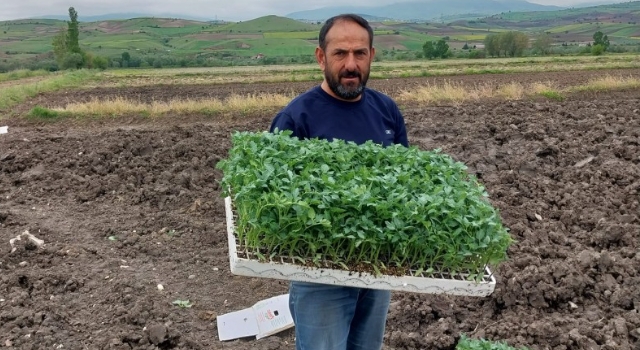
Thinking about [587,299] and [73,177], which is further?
[73,177]

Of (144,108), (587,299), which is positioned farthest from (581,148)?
Result: (144,108)

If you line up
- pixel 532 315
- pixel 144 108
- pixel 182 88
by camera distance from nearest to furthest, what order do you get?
pixel 532 315
pixel 144 108
pixel 182 88

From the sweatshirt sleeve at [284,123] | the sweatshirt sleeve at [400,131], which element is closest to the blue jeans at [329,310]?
the sweatshirt sleeve at [284,123]

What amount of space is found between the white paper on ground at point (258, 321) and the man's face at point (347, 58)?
8.27ft

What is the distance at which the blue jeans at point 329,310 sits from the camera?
2938 millimetres

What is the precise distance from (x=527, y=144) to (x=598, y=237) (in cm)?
391

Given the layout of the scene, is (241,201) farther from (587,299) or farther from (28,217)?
(28,217)

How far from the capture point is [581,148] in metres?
9.63

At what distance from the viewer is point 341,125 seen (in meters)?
3.30

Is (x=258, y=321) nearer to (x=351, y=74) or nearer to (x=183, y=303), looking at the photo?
(x=183, y=303)

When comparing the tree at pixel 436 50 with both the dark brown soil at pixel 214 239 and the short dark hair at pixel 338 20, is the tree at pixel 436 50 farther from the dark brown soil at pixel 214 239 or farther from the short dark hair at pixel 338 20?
the short dark hair at pixel 338 20

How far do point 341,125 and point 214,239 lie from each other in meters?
4.18

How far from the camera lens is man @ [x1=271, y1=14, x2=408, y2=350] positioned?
298cm

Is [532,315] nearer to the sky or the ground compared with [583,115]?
nearer to the ground
